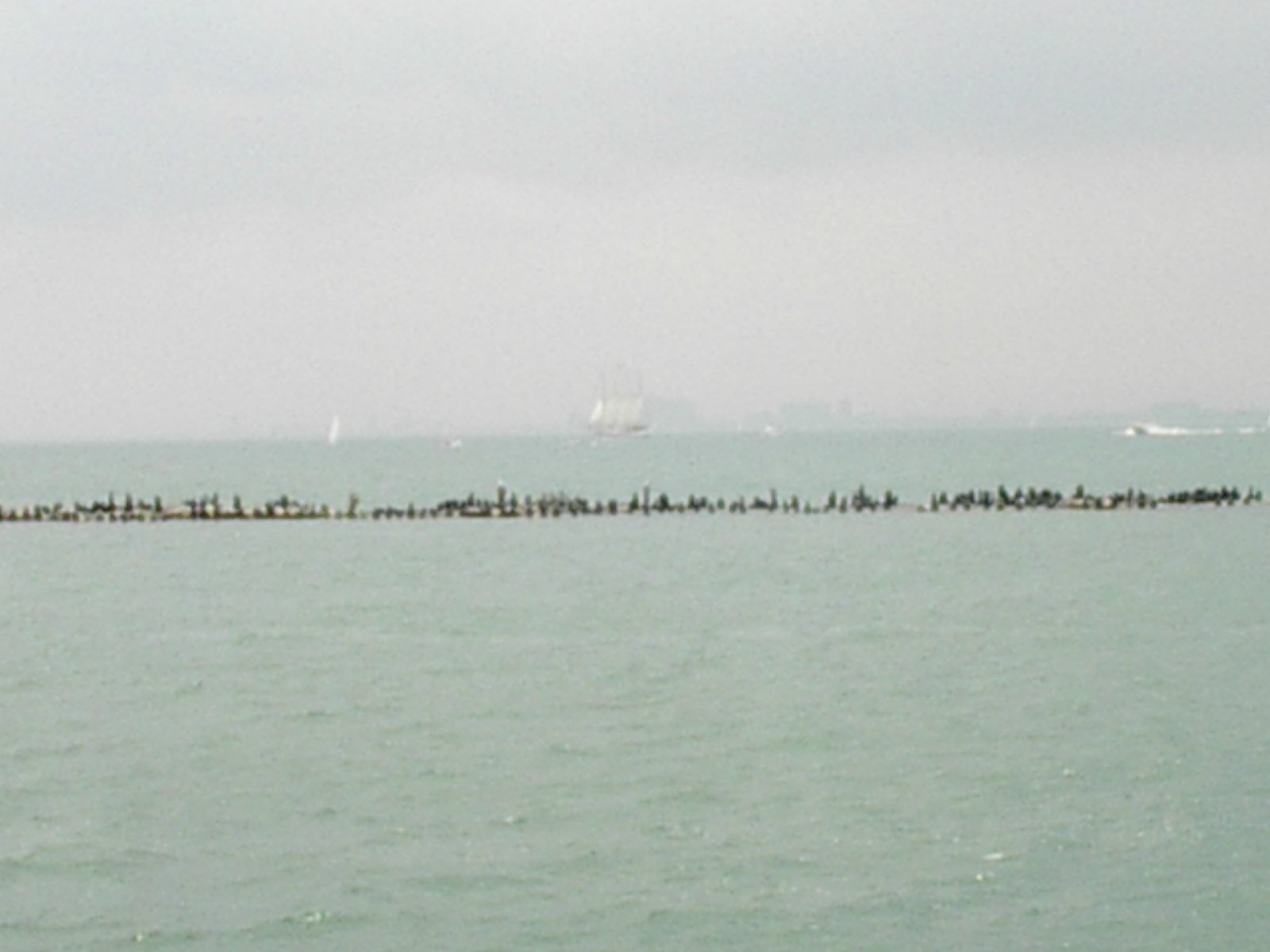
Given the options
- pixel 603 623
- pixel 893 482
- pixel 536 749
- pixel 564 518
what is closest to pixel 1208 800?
pixel 536 749

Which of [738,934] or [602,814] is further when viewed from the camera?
[602,814]

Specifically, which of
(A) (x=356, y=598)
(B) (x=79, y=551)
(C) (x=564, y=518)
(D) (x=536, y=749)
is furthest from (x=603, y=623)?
(C) (x=564, y=518)

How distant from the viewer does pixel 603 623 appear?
49.4 metres

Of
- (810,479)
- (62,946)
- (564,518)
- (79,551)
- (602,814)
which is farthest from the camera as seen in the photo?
(810,479)

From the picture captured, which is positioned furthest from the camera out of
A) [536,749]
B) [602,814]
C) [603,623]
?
[603,623]

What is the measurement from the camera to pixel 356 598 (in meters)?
57.4

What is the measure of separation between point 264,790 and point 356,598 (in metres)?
30.7

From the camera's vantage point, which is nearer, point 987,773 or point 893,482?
point 987,773

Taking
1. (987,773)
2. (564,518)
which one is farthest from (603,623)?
(564,518)

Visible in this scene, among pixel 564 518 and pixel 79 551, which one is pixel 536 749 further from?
pixel 564 518

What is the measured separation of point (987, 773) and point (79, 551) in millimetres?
59216

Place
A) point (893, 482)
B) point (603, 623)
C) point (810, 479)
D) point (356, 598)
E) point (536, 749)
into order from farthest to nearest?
point (810, 479) < point (893, 482) < point (356, 598) < point (603, 623) < point (536, 749)

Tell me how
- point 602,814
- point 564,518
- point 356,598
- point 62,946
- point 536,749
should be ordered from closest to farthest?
point 62,946 → point 602,814 → point 536,749 → point 356,598 → point 564,518

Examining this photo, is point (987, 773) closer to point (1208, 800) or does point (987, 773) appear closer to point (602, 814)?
point (1208, 800)
